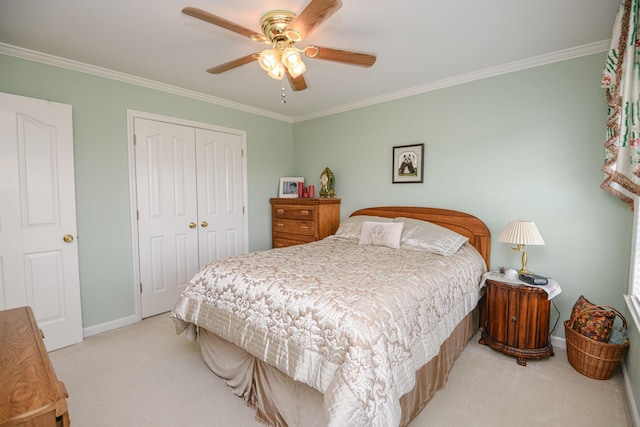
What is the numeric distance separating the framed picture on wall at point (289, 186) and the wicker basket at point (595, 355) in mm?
3375

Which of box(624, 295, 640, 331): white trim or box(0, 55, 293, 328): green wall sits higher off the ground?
box(0, 55, 293, 328): green wall

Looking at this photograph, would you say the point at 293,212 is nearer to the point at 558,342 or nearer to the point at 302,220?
the point at 302,220

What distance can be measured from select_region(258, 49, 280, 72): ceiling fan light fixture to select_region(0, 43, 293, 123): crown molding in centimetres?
189

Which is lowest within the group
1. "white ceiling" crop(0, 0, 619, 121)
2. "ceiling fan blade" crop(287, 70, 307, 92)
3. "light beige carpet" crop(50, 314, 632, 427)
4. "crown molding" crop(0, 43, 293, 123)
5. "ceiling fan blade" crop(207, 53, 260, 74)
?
Result: "light beige carpet" crop(50, 314, 632, 427)

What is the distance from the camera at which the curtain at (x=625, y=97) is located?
5.52ft


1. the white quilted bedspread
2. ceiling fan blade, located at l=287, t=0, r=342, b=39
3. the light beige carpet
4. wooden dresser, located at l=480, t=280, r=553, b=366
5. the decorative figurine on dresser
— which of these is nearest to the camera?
the white quilted bedspread

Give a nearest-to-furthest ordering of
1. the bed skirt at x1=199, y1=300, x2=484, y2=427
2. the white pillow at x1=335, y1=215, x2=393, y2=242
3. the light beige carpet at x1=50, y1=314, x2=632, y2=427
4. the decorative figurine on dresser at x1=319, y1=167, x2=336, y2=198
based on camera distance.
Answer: the bed skirt at x1=199, y1=300, x2=484, y2=427 < the light beige carpet at x1=50, y1=314, x2=632, y2=427 < the white pillow at x1=335, y1=215, x2=393, y2=242 < the decorative figurine on dresser at x1=319, y1=167, x2=336, y2=198

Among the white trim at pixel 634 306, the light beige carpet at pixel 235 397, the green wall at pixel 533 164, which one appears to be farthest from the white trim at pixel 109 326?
the white trim at pixel 634 306

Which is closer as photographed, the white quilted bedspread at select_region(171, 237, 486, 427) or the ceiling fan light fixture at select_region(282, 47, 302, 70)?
the white quilted bedspread at select_region(171, 237, 486, 427)

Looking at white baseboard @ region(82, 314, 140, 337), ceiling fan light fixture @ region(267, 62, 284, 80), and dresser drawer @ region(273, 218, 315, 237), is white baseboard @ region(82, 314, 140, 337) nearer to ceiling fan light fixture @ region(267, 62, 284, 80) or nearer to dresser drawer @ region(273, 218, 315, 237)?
dresser drawer @ region(273, 218, 315, 237)

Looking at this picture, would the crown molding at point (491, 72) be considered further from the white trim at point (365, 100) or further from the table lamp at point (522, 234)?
the table lamp at point (522, 234)

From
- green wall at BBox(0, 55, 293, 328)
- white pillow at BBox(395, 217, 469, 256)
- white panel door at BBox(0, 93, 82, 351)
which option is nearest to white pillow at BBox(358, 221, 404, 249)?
white pillow at BBox(395, 217, 469, 256)

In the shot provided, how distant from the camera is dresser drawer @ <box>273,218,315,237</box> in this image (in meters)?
3.80

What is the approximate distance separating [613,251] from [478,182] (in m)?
1.12
